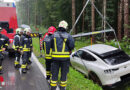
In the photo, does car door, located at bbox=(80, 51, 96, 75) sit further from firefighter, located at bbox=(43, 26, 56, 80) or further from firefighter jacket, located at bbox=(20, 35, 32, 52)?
firefighter jacket, located at bbox=(20, 35, 32, 52)

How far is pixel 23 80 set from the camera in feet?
20.6

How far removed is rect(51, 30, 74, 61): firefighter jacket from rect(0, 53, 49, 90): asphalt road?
1603 millimetres

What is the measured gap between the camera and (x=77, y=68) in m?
7.87

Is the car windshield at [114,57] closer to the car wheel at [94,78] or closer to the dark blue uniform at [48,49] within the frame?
the car wheel at [94,78]

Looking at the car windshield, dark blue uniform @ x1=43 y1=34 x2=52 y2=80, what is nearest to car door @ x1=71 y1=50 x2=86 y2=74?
the car windshield

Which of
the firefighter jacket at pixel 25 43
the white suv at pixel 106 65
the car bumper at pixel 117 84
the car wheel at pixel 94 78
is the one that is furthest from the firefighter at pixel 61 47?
the firefighter jacket at pixel 25 43

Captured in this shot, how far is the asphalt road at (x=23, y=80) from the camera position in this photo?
217 inches

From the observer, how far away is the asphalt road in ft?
18.1

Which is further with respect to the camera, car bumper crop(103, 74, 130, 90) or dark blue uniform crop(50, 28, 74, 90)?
car bumper crop(103, 74, 130, 90)

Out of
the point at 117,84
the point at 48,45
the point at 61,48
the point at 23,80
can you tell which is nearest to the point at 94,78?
the point at 117,84

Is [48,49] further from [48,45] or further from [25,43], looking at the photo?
[25,43]

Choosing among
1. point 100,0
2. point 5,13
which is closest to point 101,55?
point 5,13

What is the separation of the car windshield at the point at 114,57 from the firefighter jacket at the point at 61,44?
199cm

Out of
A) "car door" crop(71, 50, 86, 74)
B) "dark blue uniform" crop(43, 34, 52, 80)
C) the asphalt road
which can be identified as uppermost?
"dark blue uniform" crop(43, 34, 52, 80)
